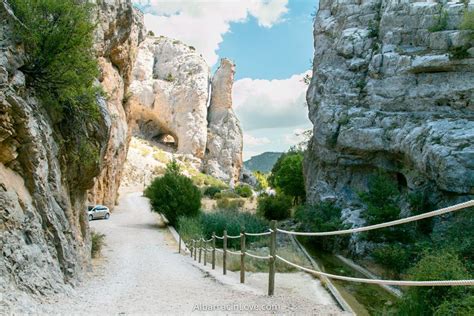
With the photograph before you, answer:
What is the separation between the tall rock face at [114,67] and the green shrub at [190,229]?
16.6 feet

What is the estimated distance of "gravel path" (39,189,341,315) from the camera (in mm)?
5230

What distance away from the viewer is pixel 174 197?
23.0 metres

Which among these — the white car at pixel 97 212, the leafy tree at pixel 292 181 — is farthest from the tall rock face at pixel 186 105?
the white car at pixel 97 212

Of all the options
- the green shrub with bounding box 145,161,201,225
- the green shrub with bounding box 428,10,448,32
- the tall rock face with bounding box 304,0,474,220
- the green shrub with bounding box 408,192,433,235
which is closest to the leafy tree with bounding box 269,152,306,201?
the tall rock face with bounding box 304,0,474,220

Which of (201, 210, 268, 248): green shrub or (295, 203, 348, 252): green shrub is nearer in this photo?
(201, 210, 268, 248): green shrub

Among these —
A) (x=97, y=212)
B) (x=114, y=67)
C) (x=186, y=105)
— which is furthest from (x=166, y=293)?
(x=186, y=105)

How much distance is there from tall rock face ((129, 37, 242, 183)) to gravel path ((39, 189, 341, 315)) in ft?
135

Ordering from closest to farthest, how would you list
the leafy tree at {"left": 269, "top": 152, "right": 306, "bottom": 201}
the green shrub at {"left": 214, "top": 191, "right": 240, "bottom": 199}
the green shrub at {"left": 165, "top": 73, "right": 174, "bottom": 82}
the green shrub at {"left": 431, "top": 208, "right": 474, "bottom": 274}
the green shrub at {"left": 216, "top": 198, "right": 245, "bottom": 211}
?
1. the green shrub at {"left": 431, "top": 208, "right": 474, "bottom": 274}
2. the green shrub at {"left": 216, "top": 198, "right": 245, "bottom": 211}
3. the leafy tree at {"left": 269, "top": 152, "right": 306, "bottom": 201}
4. the green shrub at {"left": 214, "top": 191, "right": 240, "bottom": 199}
5. the green shrub at {"left": 165, "top": 73, "right": 174, "bottom": 82}

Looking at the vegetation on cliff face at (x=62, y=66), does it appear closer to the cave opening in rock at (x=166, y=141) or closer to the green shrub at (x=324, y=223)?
the green shrub at (x=324, y=223)

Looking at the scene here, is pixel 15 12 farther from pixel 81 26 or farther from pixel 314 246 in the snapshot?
pixel 314 246

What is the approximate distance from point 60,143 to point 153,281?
133 inches

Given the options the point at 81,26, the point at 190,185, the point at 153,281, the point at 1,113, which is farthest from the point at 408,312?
the point at 190,185

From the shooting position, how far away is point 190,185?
78.3 ft

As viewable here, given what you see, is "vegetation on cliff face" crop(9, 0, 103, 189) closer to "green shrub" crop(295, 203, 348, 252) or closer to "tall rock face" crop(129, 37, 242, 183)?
"green shrub" crop(295, 203, 348, 252)
